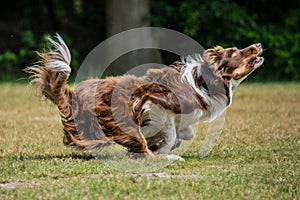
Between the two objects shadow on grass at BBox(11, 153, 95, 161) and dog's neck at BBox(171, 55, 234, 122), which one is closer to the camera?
dog's neck at BBox(171, 55, 234, 122)

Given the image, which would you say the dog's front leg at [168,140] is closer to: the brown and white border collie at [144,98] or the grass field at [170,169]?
the brown and white border collie at [144,98]

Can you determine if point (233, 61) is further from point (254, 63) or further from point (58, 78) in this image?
point (58, 78)

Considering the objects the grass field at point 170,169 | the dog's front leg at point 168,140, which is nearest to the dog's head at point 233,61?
the dog's front leg at point 168,140

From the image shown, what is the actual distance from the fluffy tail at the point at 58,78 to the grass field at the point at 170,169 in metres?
0.29

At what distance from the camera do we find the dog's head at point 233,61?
7.19 m

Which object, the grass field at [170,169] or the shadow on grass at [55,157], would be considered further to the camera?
the shadow on grass at [55,157]

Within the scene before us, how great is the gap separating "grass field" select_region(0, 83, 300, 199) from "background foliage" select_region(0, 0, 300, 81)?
730 cm

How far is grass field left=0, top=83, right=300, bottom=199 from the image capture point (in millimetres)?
5508

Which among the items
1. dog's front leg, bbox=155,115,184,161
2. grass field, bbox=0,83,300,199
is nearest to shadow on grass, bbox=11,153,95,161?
grass field, bbox=0,83,300,199

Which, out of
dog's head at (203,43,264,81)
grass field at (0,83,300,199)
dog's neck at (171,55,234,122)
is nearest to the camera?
grass field at (0,83,300,199)

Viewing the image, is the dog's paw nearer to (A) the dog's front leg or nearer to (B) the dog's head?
(A) the dog's front leg

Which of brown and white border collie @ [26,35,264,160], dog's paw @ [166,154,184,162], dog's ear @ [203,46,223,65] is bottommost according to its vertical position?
dog's paw @ [166,154,184,162]

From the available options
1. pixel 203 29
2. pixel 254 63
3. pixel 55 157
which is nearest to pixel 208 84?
pixel 254 63

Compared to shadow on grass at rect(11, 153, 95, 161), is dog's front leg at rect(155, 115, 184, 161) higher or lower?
higher
